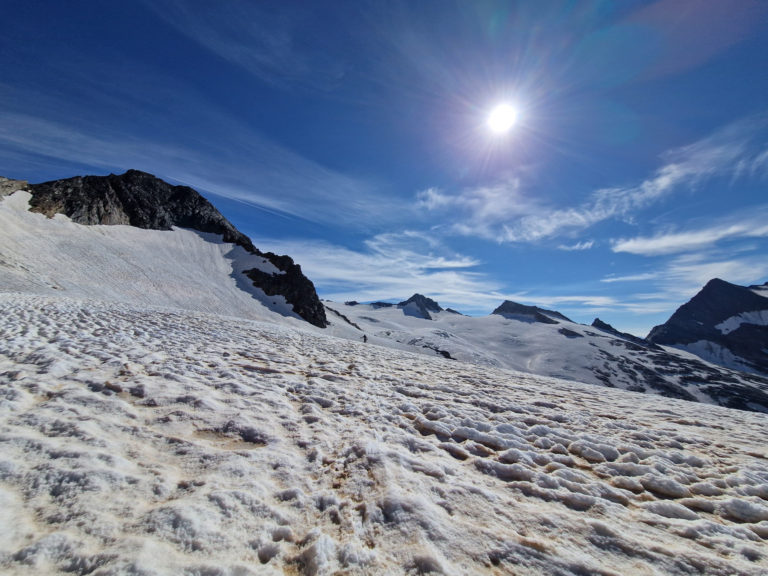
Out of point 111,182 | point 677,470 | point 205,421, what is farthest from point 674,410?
point 111,182

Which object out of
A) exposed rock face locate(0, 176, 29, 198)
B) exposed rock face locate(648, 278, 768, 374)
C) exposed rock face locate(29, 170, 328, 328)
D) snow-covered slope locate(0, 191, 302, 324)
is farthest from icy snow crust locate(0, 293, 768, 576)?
exposed rock face locate(648, 278, 768, 374)

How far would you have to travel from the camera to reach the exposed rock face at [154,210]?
46938mm

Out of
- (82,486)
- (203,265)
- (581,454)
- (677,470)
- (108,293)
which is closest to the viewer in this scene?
(82,486)

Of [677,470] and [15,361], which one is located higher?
[677,470]

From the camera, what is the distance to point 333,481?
3.44 metres

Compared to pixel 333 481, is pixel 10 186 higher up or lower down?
higher up

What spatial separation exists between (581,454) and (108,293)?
36.6 m

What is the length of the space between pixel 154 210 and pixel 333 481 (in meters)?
72.7

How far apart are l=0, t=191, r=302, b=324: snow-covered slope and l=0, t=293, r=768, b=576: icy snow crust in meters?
25.5

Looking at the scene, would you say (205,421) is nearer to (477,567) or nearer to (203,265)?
(477,567)

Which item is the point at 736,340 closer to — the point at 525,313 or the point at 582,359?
the point at 525,313

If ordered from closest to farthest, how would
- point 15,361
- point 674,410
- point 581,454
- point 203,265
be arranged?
1. point 581,454
2. point 15,361
3. point 674,410
4. point 203,265

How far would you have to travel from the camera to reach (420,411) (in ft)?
19.4

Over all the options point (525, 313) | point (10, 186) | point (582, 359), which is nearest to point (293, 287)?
point (10, 186)
